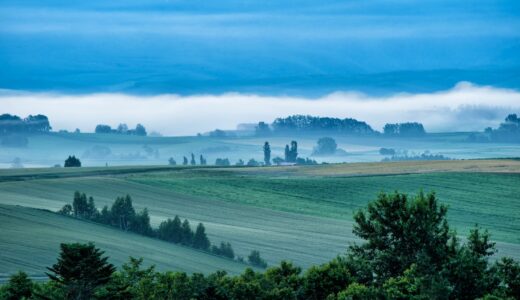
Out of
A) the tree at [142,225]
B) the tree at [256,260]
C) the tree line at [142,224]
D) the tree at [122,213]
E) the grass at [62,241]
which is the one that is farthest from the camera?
the tree at [122,213]

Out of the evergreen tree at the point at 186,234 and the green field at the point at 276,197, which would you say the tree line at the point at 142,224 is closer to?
the evergreen tree at the point at 186,234

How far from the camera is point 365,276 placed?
252ft

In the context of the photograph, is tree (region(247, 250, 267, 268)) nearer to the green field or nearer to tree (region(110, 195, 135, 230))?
the green field

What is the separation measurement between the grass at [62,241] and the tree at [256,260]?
6.03ft

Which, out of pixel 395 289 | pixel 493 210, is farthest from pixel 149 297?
pixel 493 210

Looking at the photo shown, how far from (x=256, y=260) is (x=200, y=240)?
930cm

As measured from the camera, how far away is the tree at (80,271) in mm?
65062

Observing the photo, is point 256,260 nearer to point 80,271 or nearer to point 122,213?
point 122,213

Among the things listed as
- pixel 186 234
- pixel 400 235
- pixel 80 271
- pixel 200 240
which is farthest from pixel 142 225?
pixel 80 271

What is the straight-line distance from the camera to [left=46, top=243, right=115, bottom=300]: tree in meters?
65.1

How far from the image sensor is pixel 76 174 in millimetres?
178500

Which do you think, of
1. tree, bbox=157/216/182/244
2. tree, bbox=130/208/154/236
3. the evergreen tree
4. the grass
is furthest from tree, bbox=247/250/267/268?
tree, bbox=130/208/154/236

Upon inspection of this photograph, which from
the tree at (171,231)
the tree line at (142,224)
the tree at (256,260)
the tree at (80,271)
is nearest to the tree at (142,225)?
the tree line at (142,224)

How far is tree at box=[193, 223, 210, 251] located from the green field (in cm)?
226
